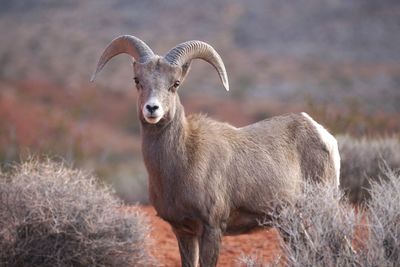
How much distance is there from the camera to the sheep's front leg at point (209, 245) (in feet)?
20.7

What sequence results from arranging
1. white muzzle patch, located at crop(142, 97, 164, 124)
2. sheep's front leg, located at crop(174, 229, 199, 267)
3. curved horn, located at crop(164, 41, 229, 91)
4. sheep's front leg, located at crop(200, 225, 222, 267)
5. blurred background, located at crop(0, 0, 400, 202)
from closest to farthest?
white muzzle patch, located at crop(142, 97, 164, 124)
sheep's front leg, located at crop(200, 225, 222, 267)
curved horn, located at crop(164, 41, 229, 91)
sheep's front leg, located at crop(174, 229, 199, 267)
blurred background, located at crop(0, 0, 400, 202)

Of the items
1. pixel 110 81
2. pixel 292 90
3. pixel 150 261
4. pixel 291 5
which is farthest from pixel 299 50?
pixel 150 261

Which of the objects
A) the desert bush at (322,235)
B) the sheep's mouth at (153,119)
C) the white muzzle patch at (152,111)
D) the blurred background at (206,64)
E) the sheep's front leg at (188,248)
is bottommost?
the sheep's front leg at (188,248)

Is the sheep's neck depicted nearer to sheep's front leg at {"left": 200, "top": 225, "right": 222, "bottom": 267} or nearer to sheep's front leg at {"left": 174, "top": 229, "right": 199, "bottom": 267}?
sheep's front leg at {"left": 200, "top": 225, "right": 222, "bottom": 267}

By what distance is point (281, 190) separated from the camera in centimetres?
701

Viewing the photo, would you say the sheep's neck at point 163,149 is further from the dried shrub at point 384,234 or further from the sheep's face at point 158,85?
the dried shrub at point 384,234

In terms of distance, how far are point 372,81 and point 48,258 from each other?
1695 inches

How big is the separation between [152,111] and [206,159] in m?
0.96

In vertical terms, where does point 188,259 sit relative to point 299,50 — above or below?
below

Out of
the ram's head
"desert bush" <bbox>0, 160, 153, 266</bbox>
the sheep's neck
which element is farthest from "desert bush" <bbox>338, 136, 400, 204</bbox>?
the sheep's neck

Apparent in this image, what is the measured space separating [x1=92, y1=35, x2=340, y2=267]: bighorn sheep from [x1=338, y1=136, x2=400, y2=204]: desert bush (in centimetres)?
336

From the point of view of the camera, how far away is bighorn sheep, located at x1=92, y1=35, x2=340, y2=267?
20.8 feet

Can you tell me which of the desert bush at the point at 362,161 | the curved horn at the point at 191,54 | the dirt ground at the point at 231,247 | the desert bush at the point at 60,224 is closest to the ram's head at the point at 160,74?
the curved horn at the point at 191,54

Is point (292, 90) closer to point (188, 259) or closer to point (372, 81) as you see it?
point (372, 81)
